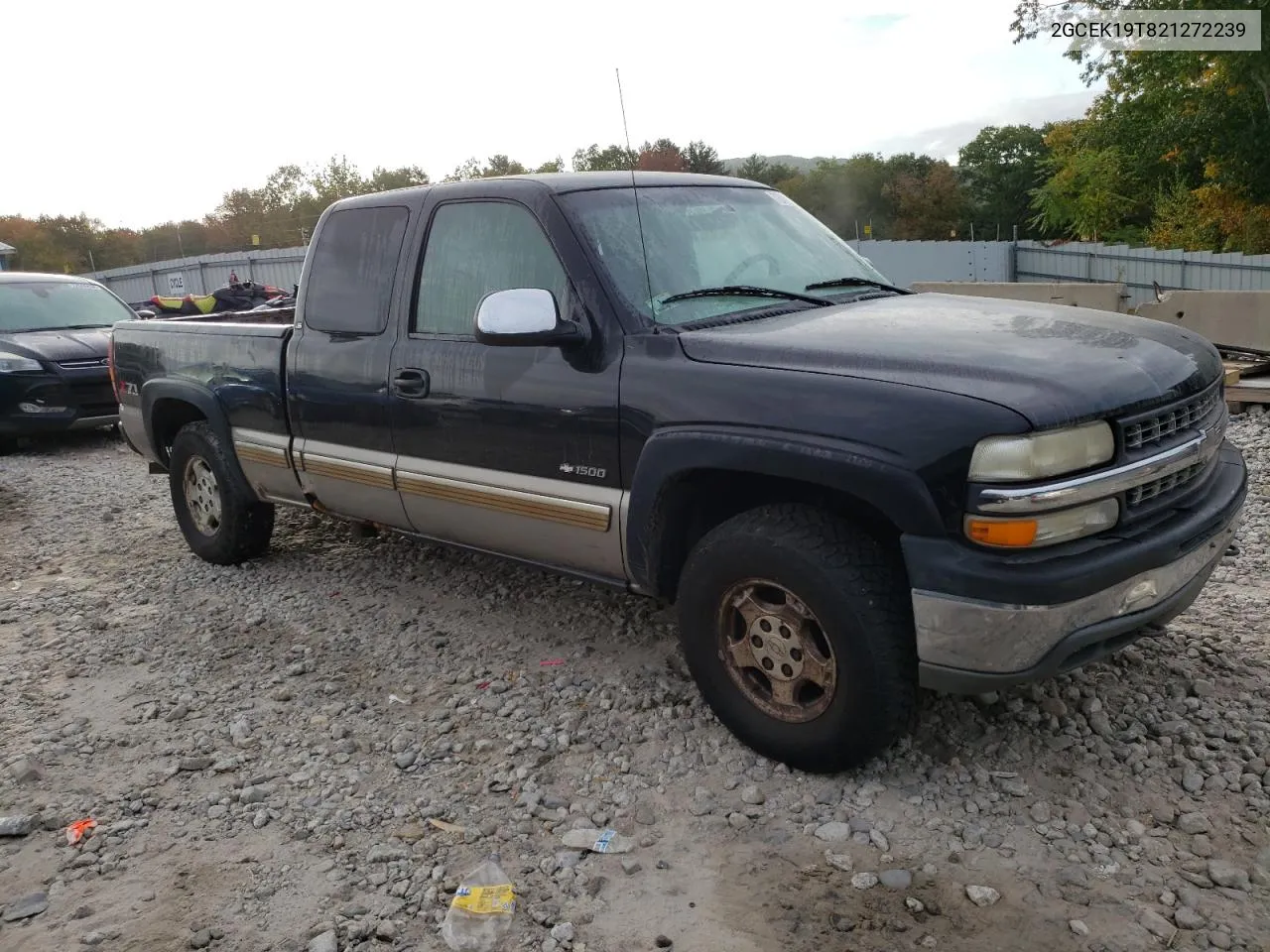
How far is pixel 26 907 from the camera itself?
2.93m

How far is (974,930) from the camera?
2568 millimetres

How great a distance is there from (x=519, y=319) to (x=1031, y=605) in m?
1.82

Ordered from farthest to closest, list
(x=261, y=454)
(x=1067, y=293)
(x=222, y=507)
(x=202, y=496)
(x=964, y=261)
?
(x=964, y=261), (x=1067, y=293), (x=202, y=496), (x=222, y=507), (x=261, y=454)

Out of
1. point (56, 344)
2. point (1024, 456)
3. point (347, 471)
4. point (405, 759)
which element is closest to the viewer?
point (1024, 456)

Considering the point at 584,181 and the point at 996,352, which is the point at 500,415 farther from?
the point at 996,352

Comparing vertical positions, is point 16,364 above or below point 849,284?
below

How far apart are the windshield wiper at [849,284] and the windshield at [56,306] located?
9.38 m

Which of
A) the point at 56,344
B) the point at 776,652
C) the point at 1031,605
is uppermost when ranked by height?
the point at 56,344

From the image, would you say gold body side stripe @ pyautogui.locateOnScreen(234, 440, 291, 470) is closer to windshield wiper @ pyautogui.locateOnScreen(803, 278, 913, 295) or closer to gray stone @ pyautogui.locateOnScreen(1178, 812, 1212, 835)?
windshield wiper @ pyautogui.locateOnScreen(803, 278, 913, 295)

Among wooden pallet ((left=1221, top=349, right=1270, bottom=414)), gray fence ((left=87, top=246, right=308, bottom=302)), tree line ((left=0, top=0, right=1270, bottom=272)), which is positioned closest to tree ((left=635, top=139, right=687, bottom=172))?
tree line ((left=0, top=0, right=1270, bottom=272))

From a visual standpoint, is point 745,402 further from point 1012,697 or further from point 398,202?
point 398,202

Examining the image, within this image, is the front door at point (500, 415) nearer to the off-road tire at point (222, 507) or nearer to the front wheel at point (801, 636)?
the front wheel at point (801, 636)

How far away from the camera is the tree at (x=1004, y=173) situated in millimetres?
53000

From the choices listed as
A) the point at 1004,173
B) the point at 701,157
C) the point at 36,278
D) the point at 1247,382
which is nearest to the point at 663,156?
the point at 701,157
